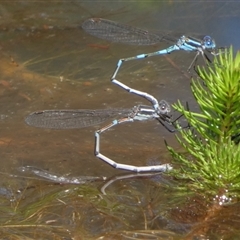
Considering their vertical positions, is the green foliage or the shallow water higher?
the green foliage

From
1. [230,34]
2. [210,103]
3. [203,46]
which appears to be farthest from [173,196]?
[230,34]

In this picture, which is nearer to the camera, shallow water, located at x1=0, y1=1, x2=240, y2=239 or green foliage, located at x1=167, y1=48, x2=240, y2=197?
green foliage, located at x1=167, y1=48, x2=240, y2=197

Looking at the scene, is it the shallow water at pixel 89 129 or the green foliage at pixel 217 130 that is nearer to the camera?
the green foliage at pixel 217 130

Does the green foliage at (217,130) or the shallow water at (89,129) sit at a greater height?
the green foliage at (217,130)

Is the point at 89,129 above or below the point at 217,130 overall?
below

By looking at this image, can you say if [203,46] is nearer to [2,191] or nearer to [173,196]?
[173,196]
